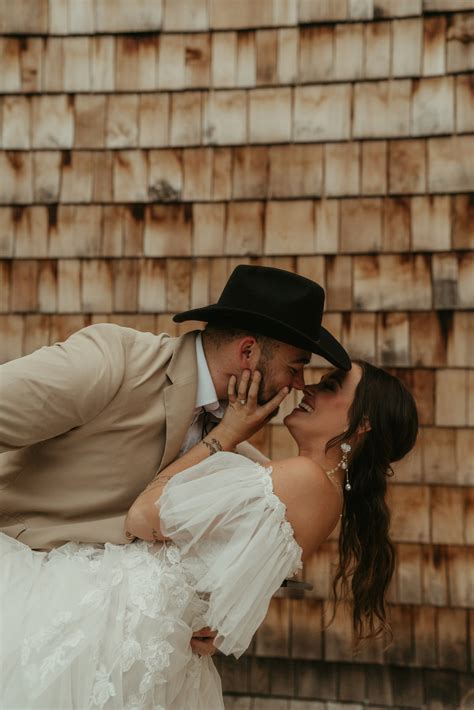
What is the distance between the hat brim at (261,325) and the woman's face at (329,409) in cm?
11

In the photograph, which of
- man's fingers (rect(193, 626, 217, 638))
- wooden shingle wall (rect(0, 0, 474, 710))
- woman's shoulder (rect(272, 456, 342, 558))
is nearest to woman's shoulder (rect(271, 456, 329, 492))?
woman's shoulder (rect(272, 456, 342, 558))

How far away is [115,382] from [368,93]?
2.14m

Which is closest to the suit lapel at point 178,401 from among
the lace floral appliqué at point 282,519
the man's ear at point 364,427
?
the lace floral appliqué at point 282,519

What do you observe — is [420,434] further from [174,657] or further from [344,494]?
[174,657]

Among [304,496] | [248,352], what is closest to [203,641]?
[304,496]

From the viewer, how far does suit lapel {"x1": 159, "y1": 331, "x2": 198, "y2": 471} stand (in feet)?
8.41

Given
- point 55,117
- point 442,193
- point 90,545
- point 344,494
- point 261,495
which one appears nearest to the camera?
point 261,495

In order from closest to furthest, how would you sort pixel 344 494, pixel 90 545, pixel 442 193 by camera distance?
pixel 90 545 → pixel 344 494 → pixel 442 193

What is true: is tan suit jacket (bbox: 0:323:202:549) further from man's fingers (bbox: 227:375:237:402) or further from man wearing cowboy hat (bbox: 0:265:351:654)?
man's fingers (bbox: 227:375:237:402)

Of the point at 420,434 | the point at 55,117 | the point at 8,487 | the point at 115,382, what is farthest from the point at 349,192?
the point at 8,487

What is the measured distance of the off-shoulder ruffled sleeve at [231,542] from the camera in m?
2.31

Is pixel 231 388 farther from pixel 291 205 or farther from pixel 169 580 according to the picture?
pixel 291 205

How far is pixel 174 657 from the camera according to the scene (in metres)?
2.42

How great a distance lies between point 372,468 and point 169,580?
0.84m
